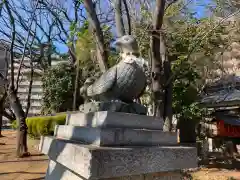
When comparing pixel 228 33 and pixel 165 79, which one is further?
pixel 228 33

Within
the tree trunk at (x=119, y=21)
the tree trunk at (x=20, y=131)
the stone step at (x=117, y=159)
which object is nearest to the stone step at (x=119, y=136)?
the stone step at (x=117, y=159)

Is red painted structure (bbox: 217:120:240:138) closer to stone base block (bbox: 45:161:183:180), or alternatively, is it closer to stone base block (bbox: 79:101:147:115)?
stone base block (bbox: 45:161:183:180)

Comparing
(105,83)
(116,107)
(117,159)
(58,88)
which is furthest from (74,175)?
(58,88)

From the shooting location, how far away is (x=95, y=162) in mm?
2158

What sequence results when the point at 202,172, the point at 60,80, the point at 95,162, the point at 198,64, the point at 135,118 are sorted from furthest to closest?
the point at 60,80
the point at 198,64
the point at 202,172
the point at 135,118
the point at 95,162

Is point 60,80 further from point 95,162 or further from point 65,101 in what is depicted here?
point 95,162

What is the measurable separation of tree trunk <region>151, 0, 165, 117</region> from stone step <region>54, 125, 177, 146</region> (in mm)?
3070

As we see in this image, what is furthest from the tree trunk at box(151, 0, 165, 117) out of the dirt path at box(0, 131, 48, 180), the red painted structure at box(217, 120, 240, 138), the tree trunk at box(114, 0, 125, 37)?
the red painted structure at box(217, 120, 240, 138)

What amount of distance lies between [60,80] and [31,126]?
403 cm

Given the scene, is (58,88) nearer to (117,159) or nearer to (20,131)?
(20,131)

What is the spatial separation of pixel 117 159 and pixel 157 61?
13.2 ft

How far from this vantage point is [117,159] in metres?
2.33

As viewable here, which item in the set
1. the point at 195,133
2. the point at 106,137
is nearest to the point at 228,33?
the point at 195,133

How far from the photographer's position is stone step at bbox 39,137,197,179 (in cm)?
218
